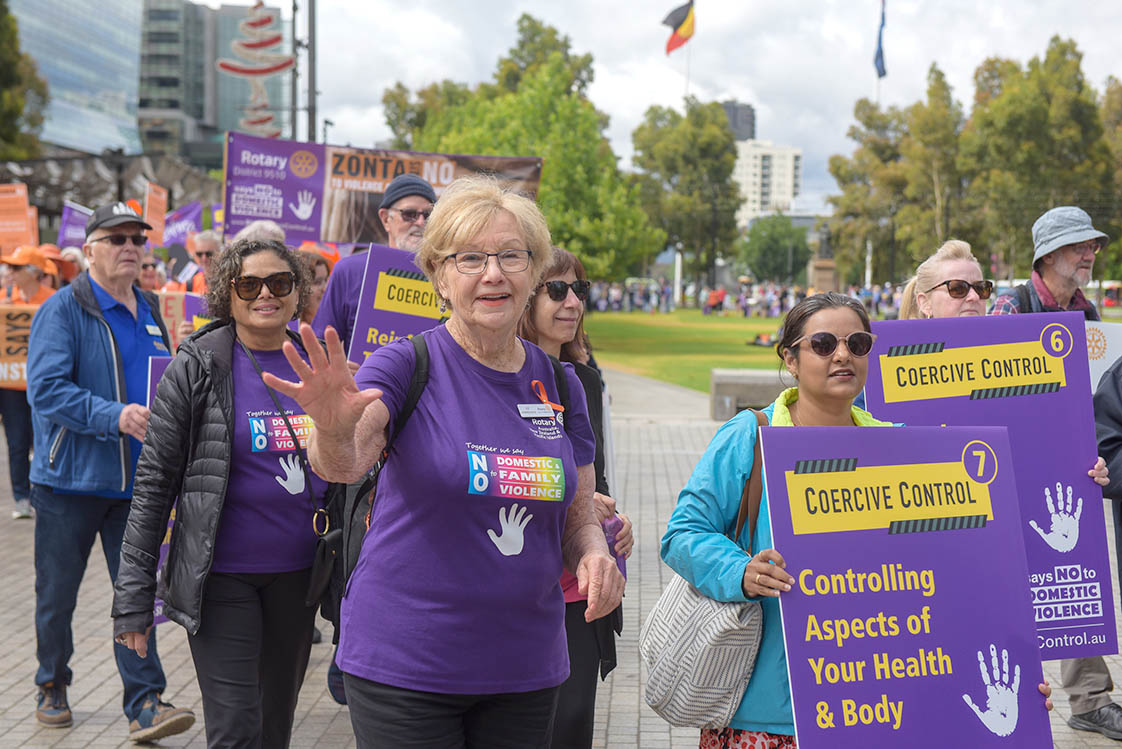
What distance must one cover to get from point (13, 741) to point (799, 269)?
14768 cm

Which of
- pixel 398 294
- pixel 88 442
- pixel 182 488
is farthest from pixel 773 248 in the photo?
pixel 182 488

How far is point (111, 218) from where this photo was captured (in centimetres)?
504

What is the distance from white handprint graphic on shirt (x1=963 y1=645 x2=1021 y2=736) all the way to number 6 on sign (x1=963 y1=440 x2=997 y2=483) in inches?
17.2

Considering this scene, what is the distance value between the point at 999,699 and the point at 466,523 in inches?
57.0

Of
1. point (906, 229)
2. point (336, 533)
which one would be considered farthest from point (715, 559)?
point (906, 229)

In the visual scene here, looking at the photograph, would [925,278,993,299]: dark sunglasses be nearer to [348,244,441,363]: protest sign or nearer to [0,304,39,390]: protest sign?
[348,244,441,363]: protest sign

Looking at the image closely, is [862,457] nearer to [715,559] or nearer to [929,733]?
[715,559]

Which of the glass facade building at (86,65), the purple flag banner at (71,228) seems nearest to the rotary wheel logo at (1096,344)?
the purple flag banner at (71,228)

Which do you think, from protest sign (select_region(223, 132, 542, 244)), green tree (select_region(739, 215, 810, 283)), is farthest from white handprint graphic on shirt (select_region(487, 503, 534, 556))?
green tree (select_region(739, 215, 810, 283))

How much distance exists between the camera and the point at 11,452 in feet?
32.5

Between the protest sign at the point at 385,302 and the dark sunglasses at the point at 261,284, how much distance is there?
121 cm

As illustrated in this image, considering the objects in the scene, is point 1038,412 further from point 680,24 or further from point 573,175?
point 680,24

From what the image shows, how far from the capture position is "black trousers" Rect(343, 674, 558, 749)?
2457mm

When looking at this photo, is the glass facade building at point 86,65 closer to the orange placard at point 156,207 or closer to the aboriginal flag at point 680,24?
the aboriginal flag at point 680,24
